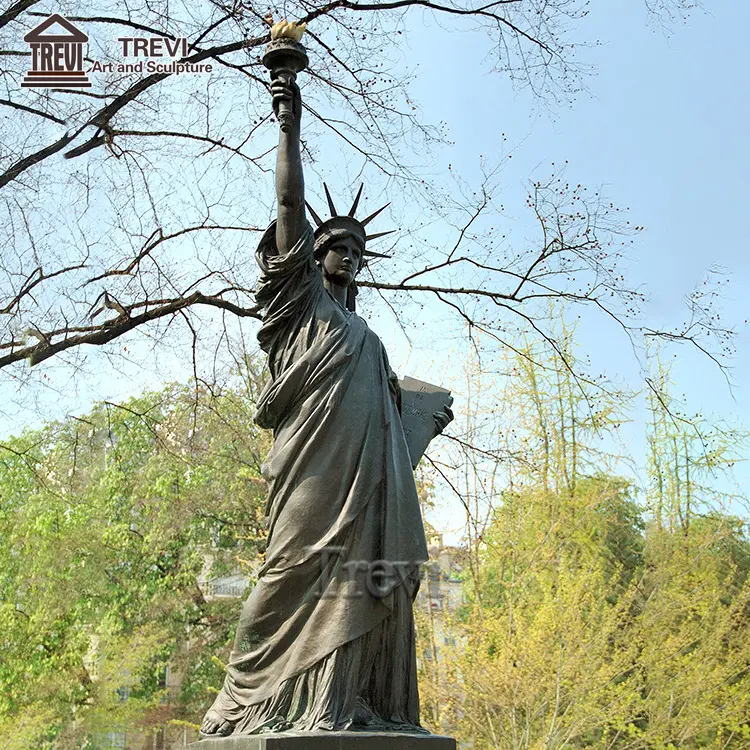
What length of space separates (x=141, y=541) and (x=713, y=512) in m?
13.4

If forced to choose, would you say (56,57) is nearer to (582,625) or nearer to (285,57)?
(285,57)

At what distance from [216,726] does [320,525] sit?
1039 mm

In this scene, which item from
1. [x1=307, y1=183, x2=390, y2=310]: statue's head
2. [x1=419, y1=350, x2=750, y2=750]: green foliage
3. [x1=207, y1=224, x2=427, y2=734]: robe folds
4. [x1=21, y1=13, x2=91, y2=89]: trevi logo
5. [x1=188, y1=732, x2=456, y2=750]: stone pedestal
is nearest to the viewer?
[x1=188, y1=732, x2=456, y2=750]: stone pedestal

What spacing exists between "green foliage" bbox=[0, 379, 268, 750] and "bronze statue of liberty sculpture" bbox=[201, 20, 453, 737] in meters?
12.2

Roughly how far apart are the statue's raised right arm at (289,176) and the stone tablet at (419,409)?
109 centimetres

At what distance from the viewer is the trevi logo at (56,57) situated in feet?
30.0

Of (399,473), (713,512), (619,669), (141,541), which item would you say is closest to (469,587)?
(619,669)

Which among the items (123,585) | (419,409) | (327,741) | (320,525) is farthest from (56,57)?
(123,585)

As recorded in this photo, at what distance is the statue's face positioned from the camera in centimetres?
534

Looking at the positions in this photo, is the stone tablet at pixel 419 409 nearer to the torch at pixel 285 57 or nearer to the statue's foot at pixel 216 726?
the torch at pixel 285 57

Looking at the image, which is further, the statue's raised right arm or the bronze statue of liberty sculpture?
the statue's raised right arm

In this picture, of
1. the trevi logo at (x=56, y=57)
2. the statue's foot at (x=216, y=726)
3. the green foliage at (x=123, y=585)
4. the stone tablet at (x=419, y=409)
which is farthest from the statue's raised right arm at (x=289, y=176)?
the green foliage at (x=123, y=585)

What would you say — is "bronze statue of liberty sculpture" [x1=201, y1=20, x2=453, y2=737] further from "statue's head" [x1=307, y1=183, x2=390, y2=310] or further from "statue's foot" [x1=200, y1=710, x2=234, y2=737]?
"statue's head" [x1=307, y1=183, x2=390, y2=310]

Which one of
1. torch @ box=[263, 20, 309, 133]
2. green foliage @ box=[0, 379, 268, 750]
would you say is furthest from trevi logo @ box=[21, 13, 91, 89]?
green foliage @ box=[0, 379, 268, 750]
